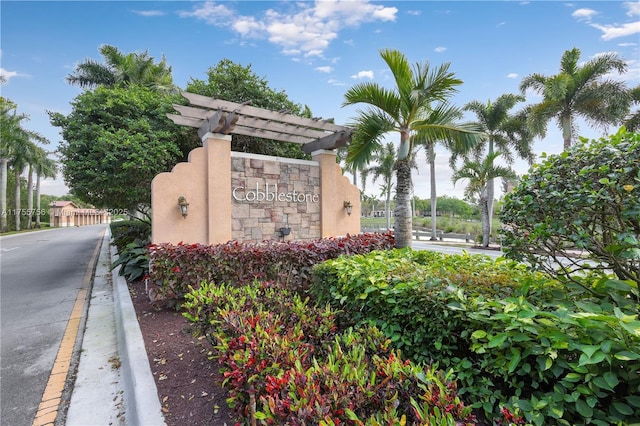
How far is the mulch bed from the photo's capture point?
2.02 metres

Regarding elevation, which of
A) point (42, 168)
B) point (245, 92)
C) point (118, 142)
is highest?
point (42, 168)

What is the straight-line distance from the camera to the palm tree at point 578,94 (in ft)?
47.7

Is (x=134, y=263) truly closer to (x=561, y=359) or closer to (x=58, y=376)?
(x=58, y=376)

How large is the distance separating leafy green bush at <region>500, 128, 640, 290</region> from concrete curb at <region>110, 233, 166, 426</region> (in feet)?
9.35

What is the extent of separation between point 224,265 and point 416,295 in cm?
294

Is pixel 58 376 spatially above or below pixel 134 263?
below

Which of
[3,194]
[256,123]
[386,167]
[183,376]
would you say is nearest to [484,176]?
[386,167]

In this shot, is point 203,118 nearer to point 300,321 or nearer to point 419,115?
point 419,115

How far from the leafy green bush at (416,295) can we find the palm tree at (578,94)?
683 inches

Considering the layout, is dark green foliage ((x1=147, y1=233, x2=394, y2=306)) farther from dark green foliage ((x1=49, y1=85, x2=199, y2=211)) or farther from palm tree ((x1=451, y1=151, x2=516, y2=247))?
palm tree ((x1=451, y1=151, x2=516, y2=247))

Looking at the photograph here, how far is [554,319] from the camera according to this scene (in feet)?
4.97

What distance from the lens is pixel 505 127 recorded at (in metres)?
19.6

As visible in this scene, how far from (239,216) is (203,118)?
7.38ft

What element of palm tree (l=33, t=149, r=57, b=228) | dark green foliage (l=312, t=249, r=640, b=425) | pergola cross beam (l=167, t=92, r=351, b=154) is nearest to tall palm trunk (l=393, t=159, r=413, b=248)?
pergola cross beam (l=167, t=92, r=351, b=154)
